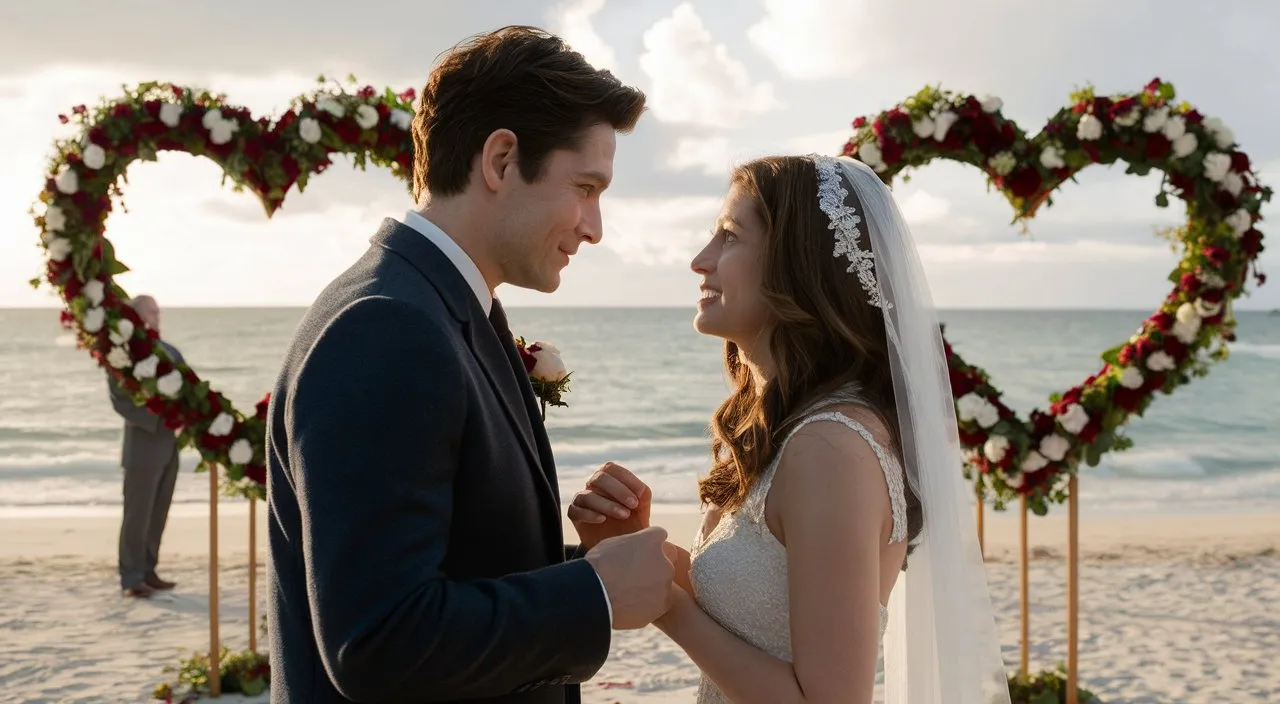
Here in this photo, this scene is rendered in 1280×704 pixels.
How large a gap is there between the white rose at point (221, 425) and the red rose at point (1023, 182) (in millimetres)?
4785

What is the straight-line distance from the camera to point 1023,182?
6.73 meters

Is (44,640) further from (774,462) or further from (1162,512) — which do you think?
(1162,512)

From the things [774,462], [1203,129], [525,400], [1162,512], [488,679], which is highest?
[1203,129]

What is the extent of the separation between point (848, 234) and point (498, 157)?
3.87 ft

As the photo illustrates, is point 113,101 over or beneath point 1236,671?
over

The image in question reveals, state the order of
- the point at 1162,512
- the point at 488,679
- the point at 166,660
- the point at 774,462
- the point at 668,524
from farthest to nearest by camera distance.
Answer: the point at 1162,512 → the point at 668,524 → the point at 166,660 → the point at 774,462 → the point at 488,679

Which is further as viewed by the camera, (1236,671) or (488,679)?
(1236,671)

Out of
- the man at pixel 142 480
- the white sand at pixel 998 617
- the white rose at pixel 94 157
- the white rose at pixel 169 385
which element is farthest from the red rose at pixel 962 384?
the man at pixel 142 480

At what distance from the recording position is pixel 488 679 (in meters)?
1.82

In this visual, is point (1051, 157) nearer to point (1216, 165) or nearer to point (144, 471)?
point (1216, 165)

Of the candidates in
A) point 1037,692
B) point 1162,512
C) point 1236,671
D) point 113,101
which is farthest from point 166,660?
point 1162,512

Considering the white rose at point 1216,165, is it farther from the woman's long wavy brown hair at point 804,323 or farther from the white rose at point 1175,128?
the woman's long wavy brown hair at point 804,323

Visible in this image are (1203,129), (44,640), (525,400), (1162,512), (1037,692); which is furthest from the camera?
(1162,512)

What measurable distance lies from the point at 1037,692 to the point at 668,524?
7.66m
